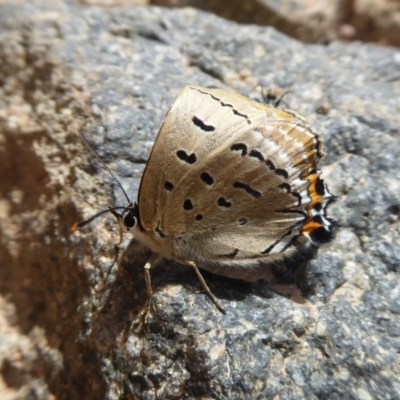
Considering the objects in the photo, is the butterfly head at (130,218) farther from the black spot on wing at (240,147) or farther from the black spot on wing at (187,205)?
the black spot on wing at (240,147)

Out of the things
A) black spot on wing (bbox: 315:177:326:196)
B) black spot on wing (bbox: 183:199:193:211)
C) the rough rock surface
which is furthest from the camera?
the rough rock surface

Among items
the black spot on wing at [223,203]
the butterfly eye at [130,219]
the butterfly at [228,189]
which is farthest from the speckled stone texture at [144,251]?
the black spot on wing at [223,203]

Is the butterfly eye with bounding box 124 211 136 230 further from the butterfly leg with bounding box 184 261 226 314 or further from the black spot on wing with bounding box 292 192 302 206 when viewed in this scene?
the black spot on wing with bounding box 292 192 302 206

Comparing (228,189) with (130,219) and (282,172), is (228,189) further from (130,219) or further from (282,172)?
(130,219)

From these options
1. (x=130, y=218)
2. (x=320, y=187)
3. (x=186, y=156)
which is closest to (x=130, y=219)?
(x=130, y=218)

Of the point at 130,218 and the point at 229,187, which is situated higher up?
the point at 229,187

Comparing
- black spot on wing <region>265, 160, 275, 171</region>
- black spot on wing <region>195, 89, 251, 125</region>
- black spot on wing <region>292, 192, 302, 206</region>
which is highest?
black spot on wing <region>195, 89, 251, 125</region>

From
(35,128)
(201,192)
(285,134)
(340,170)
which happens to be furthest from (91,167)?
(340,170)

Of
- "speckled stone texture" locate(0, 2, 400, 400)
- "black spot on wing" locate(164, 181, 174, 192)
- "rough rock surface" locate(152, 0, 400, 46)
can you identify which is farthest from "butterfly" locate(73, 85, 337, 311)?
"rough rock surface" locate(152, 0, 400, 46)
